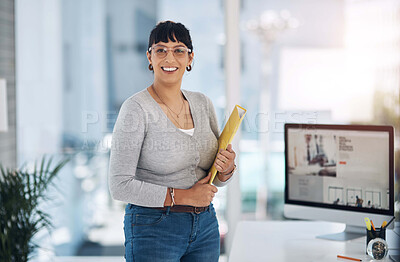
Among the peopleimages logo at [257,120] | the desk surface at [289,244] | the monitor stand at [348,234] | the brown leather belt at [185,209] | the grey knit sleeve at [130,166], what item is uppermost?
the peopleimages logo at [257,120]

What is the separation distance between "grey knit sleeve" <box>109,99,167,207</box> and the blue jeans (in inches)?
2.3

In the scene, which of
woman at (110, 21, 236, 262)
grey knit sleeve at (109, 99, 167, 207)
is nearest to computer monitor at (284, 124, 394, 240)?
woman at (110, 21, 236, 262)

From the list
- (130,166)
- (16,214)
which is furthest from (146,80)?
(130,166)

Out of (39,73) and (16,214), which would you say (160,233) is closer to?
(16,214)

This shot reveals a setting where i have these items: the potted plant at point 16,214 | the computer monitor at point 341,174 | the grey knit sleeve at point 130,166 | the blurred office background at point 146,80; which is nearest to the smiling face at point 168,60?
the grey knit sleeve at point 130,166

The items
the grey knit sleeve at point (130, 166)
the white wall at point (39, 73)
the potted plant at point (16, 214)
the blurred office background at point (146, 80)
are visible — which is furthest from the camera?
the white wall at point (39, 73)

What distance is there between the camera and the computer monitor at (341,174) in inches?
68.6

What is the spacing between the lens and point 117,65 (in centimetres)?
300

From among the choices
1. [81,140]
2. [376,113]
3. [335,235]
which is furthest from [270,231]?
[81,140]

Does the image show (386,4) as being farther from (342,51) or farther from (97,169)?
(97,169)

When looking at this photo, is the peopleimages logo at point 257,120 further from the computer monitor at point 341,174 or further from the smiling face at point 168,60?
the smiling face at point 168,60

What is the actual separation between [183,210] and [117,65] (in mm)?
1869

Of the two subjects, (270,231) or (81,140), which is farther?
(81,140)

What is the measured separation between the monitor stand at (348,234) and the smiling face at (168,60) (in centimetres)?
102
